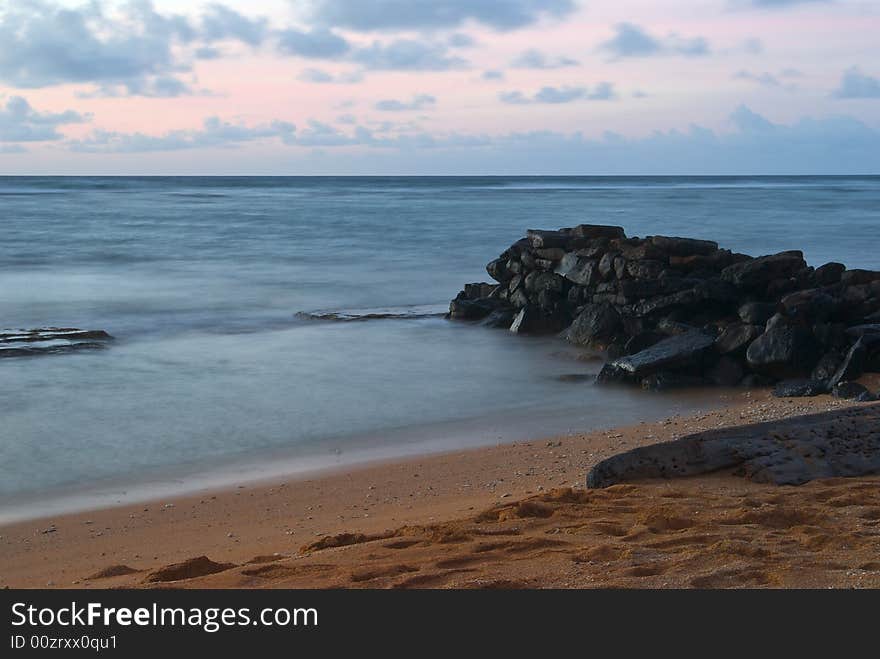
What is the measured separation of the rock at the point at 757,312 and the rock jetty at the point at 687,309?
0.02 m

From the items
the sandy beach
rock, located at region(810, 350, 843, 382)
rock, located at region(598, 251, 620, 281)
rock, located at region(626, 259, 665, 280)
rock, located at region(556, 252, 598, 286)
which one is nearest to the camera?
the sandy beach

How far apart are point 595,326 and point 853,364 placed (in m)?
4.15

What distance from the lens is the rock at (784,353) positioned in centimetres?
1073

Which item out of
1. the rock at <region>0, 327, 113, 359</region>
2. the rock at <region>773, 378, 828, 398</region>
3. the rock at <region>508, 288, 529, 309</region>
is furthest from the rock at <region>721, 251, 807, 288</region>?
the rock at <region>0, 327, 113, 359</region>

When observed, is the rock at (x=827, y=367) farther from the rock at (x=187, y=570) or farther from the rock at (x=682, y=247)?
the rock at (x=187, y=570)

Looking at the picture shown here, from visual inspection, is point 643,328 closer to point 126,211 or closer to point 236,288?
point 236,288

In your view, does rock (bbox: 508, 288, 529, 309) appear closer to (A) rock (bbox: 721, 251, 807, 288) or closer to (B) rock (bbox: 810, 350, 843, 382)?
(A) rock (bbox: 721, 251, 807, 288)

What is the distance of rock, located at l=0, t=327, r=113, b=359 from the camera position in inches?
535

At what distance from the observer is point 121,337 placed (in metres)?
15.4

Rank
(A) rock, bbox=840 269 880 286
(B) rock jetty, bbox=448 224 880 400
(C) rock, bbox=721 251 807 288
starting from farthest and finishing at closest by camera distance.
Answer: (C) rock, bbox=721 251 807 288
(A) rock, bbox=840 269 880 286
(B) rock jetty, bbox=448 224 880 400

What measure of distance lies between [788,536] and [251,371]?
8674mm

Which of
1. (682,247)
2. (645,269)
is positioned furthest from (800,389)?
(682,247)

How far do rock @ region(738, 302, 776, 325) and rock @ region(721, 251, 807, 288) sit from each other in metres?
0.98

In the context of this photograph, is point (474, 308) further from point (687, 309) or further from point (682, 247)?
point (687, 309)
